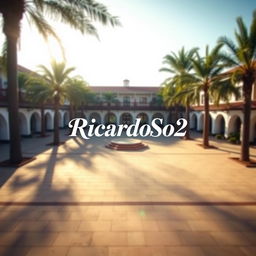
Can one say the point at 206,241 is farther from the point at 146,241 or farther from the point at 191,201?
the point at 191,201

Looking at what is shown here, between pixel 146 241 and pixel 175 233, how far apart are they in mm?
884

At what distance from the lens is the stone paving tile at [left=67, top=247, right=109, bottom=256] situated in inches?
170

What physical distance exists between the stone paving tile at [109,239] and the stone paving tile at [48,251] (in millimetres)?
721

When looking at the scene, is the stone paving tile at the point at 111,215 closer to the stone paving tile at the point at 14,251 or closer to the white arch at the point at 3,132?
the stone paving tile at the point at 14,251

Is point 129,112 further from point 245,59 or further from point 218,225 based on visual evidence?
point 218,225

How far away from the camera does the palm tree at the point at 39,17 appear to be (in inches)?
400

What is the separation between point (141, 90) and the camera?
4634 centimetres

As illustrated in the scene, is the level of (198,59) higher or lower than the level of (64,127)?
higher

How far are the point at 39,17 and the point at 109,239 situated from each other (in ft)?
39.9

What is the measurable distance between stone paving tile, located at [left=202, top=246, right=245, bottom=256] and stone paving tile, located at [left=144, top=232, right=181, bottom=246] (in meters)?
0.67

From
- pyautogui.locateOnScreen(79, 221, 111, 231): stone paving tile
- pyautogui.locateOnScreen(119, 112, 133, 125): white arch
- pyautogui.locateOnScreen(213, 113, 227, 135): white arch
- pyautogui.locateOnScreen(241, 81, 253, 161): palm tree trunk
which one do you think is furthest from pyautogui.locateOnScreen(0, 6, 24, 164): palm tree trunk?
pyautogui.locateOnScreen(119, 112, 133, 125): white arch

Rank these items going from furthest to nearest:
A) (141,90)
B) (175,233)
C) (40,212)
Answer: (141,90), (40,212), (175,233)

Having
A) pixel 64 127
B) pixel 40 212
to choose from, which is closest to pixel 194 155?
pixel 40 212

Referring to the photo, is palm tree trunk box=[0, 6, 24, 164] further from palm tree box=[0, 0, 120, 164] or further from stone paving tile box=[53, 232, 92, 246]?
stone paving tile box=[53, 232, 92, 246]
